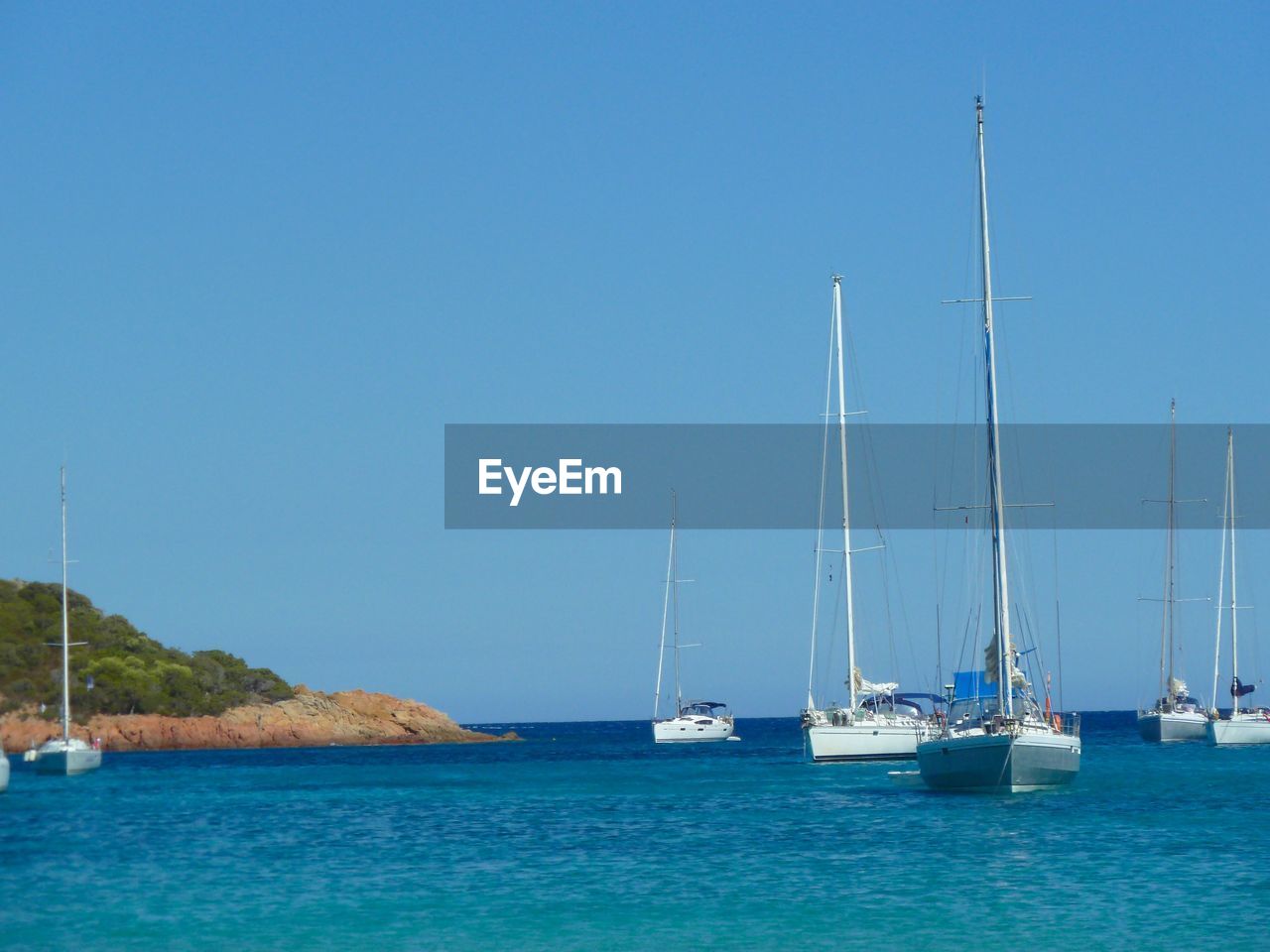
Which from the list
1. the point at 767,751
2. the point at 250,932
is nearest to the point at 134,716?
the point at 767,751

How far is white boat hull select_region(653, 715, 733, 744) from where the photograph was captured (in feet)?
384

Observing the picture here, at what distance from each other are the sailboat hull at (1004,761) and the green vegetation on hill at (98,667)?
259 feet

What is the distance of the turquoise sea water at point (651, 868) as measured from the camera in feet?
84.6

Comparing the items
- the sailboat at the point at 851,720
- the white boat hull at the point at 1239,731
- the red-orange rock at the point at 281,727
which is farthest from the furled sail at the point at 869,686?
the red-orange rock at the point at 281,727

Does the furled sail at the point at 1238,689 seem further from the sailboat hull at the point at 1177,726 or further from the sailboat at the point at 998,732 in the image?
the sailboat at the point at 998,732

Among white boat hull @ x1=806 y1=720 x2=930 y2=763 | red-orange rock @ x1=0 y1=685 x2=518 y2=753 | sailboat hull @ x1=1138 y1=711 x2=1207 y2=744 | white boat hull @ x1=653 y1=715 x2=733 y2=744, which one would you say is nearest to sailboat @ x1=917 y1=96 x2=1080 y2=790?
white boat hull @ x1=806 y1=720 x2=930 y2=763

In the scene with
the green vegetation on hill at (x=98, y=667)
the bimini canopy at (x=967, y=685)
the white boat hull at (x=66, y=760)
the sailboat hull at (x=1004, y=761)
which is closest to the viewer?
the sailboat hull at (x=1004, y=761)

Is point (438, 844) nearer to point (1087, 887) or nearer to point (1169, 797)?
point (1087, 887)

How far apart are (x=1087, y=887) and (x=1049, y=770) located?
1569cm

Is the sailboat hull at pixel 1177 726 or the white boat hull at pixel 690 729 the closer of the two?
the sailboat hull at pixel 1177 726

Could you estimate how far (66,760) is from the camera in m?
78.3

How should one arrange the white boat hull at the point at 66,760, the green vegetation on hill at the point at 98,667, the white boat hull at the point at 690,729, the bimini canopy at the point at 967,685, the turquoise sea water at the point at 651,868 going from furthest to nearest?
the white boat hull at the point at 690,729 → the green vegetation on hill at the point at 98,667 → the white boat hull at the point at 66,760 → the bimini canopy at the point at 967,685 → the turquoise sea water at the point at 651,868

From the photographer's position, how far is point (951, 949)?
78.2 ft

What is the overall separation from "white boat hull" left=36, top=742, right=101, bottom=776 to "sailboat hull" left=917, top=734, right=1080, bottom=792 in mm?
Result: 48553
